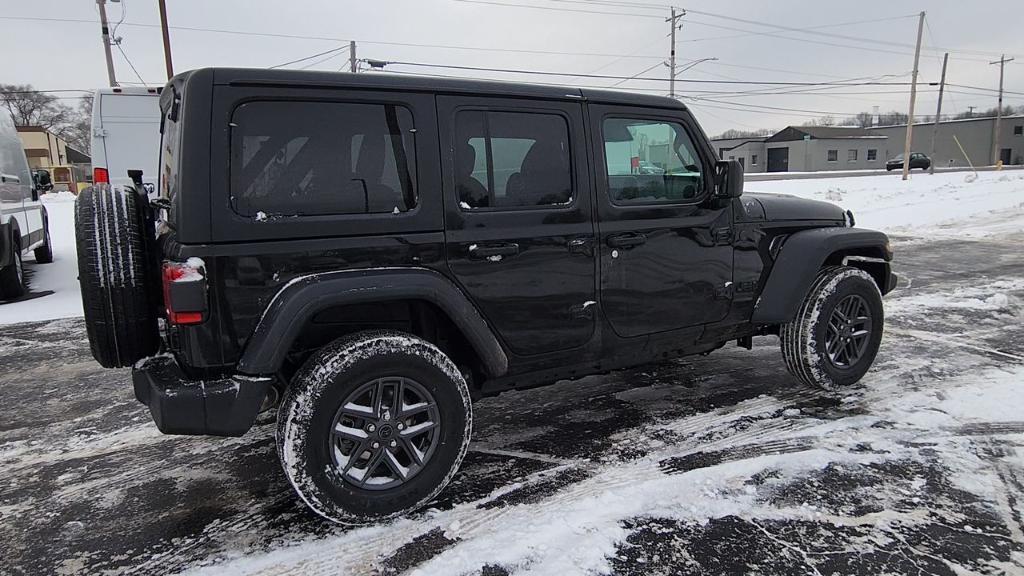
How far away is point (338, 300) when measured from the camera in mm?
2582

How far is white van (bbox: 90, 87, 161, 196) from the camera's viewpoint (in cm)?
844

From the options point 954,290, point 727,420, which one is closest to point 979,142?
point 954,290

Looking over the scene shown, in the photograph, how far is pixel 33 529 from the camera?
108 inches

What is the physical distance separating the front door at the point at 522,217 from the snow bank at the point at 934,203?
12455 millimetres

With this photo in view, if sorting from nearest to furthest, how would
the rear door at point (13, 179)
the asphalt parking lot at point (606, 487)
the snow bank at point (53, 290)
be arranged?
the asphalt parking lot at point (606, 487), the snow bank at point (53, 290), the rear door at point (13, 179)

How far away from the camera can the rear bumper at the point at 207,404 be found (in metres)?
2.45

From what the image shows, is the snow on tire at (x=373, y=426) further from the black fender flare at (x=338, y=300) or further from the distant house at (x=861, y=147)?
the distant house at (x=861, y=147)

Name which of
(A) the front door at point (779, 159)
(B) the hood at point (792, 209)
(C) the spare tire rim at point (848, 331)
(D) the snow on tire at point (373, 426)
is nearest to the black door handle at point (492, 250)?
(D) the snow on tire at point (373, 426)

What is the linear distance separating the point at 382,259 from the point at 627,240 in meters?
1.37

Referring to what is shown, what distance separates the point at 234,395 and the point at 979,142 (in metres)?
77.6

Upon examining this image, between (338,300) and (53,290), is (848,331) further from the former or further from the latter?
(53,290)

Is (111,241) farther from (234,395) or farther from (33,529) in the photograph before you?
(33,529)

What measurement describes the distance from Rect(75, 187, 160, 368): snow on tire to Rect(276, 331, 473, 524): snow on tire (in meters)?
0.82

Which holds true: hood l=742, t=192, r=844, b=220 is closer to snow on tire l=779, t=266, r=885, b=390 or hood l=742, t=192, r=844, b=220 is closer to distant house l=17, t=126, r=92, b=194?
snow on tire l=779, t=266, r=885, b=390
